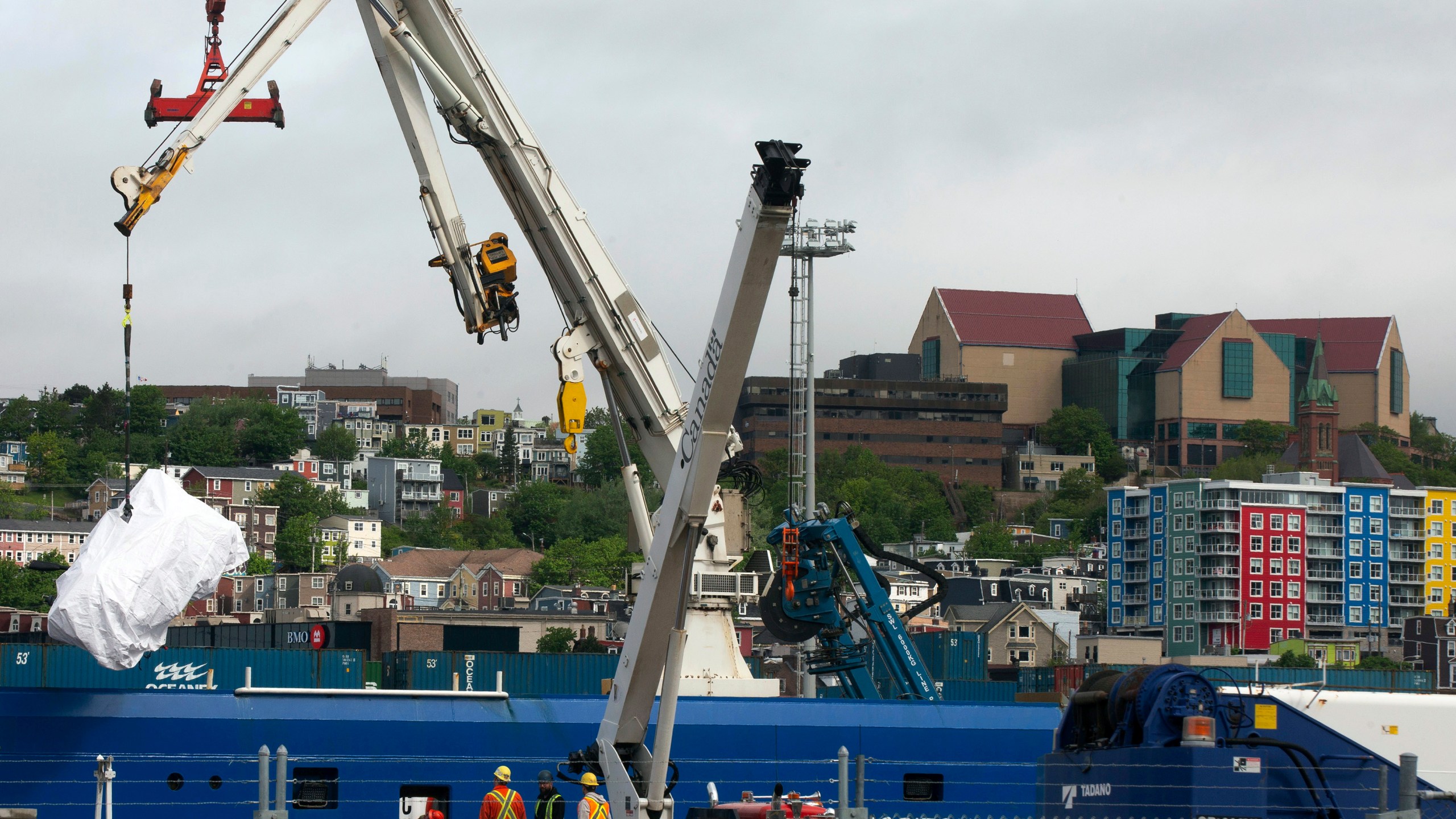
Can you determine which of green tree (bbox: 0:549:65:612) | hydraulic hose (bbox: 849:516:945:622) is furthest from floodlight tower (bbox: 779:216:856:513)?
green tree (bbox: 0:549:65:612)

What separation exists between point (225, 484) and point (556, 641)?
116 meters

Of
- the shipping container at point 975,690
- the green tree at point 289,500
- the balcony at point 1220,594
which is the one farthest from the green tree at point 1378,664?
the green tree at point 289,500

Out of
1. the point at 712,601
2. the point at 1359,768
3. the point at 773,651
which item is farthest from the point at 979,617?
the point at 1359,768

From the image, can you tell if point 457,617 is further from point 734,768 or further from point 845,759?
point 845,759

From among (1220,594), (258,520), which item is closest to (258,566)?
(258,520)

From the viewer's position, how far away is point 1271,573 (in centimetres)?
14075

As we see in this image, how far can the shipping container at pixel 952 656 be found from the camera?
63188mm

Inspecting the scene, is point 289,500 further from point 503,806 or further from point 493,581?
point 503,806

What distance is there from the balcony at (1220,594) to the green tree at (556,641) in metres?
66.8

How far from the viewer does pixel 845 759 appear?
1448cm

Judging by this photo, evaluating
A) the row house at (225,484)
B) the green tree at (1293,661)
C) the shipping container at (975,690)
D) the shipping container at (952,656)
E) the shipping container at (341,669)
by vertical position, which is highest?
the row house at (225,484)

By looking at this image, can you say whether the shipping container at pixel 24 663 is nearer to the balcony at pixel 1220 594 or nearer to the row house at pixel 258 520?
the balcony at pixel 1220 594

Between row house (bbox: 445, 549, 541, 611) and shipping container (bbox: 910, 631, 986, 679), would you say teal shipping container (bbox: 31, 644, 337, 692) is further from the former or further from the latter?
row house (bbox: 445, 549, 541, 611)

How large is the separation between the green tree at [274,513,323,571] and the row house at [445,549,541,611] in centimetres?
2000
